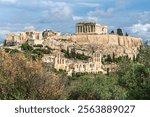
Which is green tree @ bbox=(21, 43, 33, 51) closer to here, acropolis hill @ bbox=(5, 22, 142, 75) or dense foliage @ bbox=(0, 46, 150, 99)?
acropolis hill @ bbox=(5, 22, 142, 75)

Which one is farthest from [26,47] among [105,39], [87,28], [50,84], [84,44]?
[50,84]

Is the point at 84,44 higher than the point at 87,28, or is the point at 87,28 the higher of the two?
the point at 87,28

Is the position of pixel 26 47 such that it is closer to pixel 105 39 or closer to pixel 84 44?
pixel 84 44

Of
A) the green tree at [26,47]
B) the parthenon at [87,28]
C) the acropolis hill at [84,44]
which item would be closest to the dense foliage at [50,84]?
the acropolis hill at [84,44]

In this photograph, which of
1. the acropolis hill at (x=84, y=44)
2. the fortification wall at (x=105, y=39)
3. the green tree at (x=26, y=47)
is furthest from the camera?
the fortification wall at (x=105, y=39)

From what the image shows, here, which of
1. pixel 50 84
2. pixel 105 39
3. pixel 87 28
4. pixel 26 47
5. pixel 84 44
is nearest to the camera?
pixel 50 84

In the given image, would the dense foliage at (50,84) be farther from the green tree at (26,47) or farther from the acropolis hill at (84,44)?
the green tree at (26,47)

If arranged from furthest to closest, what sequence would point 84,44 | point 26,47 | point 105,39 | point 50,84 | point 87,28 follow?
point 87,28 < point 105,39 < point 84,44 < point 26,47 < point 50,84

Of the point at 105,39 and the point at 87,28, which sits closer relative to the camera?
the point at 105,39
